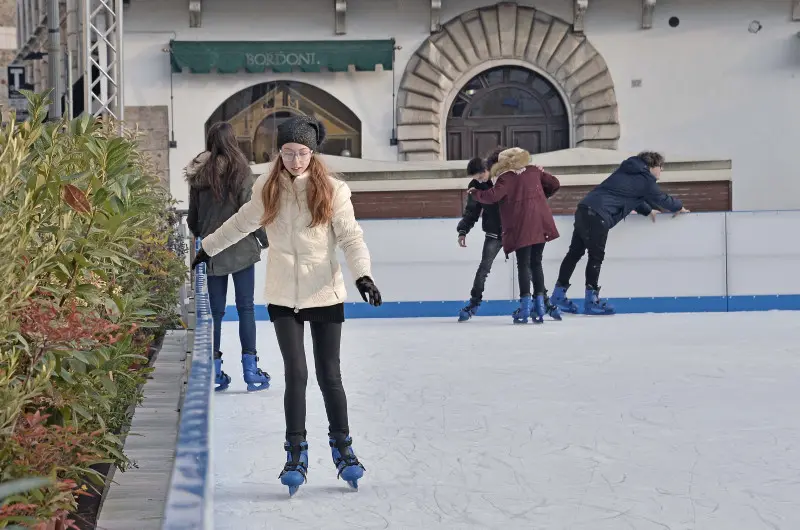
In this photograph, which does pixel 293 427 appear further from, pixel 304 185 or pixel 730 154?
pixel 730 154

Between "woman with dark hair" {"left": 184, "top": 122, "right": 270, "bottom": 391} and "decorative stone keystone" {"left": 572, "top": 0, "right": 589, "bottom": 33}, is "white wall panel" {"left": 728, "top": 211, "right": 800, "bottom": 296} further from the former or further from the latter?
"decorative stone keystone" {"left": 572, "top": 0, "right": 589, "bottom": 33}

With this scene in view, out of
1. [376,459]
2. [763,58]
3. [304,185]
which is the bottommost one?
[376,459]

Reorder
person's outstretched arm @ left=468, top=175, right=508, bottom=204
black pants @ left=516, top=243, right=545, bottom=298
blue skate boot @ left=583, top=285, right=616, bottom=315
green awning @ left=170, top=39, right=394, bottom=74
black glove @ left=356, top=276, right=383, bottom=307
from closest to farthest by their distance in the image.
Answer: black glove @ left=356, top=276, right=383, bottom=307
black pants @ left=516, top=243, right=545, bottom=298
person's outstretched arm @ left=468, top=175, right=508, bottom=204
blue skate boot @ left=583, top=285, right=616, bottom=315
green awning @ left=170, top=39, right=394, bottom=74

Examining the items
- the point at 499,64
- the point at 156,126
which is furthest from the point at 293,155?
the point at 499,64

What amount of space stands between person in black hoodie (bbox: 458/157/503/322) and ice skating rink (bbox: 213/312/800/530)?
79.7 inches

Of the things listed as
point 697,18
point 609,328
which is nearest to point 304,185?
point 609,328

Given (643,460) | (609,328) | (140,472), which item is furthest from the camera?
(609,328)

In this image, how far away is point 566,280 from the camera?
471 inches

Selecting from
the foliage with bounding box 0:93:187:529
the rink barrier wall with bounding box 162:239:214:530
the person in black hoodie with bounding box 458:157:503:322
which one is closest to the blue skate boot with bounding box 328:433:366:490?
the foliage with bounding box 0:93:187:529

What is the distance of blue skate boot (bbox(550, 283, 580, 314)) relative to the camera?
1196cm

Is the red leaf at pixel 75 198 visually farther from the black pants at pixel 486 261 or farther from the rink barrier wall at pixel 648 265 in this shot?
the rink barrier wall at pixel 648 265

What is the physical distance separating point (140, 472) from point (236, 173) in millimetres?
2700

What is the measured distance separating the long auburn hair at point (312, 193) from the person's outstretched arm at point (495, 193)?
6520 mm

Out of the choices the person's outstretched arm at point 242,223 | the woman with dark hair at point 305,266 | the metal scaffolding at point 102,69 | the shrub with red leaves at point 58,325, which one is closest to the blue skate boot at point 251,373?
the person's outstretched arm at point 242,223
